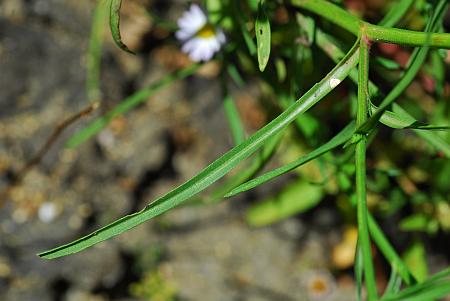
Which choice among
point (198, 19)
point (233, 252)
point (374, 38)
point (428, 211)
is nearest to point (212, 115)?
point (233, 252)

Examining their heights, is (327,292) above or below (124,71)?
below

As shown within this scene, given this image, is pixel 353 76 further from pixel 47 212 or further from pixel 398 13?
pixel 47 212

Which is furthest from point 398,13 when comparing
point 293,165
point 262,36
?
point 293,165

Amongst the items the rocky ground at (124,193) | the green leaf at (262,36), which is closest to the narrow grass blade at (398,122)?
the green leaf at (262,36)

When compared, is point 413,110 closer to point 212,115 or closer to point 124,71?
point 212,115

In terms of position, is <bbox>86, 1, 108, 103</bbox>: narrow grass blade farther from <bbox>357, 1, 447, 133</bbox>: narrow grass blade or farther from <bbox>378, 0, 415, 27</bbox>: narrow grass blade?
<bbox>357, 1, 447, 133</bbox>: narrow grass blade
